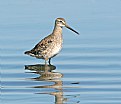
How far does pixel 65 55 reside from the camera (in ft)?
47.0

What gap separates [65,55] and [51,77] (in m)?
1.91

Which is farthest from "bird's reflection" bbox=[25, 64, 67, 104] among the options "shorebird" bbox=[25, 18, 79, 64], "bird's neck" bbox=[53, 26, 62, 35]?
"bird's neck" bbox=[53, 26, 62, 35]

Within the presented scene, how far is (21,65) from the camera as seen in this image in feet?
44.0

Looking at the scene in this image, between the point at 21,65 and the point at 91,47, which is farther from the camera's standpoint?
the point at 91,47

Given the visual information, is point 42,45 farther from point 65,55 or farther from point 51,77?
point 51,77

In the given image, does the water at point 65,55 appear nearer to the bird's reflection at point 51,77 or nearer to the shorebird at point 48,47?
the bird's reflection at point 51,77

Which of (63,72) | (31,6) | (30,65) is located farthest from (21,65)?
(31,6)

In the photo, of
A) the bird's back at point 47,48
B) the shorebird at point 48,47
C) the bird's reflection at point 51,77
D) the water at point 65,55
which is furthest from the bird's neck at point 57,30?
the bird's reflection at point 51,77

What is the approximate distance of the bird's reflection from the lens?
10.7 metres

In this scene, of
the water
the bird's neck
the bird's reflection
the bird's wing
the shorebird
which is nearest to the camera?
the bird's reflection

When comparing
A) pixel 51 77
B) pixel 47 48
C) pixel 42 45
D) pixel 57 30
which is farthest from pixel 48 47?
pixel 51 77

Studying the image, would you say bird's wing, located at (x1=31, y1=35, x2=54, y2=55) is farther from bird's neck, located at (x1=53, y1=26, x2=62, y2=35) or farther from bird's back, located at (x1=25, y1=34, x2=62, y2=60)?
bird's neck, located at (x1=53, y1=26, x2=62, y2=35)

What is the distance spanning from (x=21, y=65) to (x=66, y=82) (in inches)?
70.0

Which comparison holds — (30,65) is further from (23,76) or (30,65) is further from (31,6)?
(31,6)
